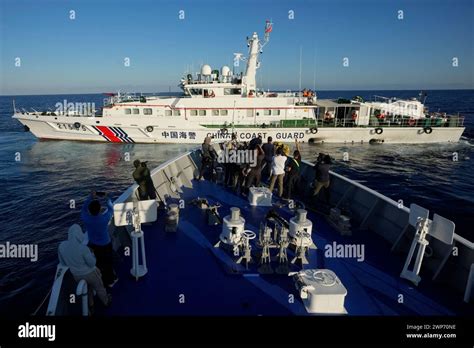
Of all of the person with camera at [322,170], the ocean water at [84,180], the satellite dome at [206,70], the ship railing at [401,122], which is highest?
the satellite dome at [206,70]

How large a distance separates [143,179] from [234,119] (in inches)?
910

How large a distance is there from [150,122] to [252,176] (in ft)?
75.5

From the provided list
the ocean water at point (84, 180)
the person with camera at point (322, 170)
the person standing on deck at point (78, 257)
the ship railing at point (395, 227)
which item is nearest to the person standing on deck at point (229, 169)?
the ship railing at point (395, 227)

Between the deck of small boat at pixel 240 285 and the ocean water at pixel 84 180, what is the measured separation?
5.49 meters

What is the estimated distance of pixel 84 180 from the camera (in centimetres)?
1989

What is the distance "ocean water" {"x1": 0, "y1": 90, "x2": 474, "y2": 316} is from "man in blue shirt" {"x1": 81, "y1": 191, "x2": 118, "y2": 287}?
5.51m

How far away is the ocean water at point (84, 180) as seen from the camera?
9.90 meters

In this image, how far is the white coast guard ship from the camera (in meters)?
29.2

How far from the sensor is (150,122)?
29.3m

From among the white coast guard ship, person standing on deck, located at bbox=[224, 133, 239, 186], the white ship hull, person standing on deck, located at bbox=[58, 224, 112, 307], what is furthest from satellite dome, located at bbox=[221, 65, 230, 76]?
person standing on deck, located at bbox=[58, 224, 112, 307]

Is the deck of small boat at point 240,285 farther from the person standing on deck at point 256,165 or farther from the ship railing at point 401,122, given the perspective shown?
the ship railing at point 401,122

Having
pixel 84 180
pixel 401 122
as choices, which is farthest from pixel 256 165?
pixel 401 122

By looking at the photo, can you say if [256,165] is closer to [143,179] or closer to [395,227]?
[143,179]

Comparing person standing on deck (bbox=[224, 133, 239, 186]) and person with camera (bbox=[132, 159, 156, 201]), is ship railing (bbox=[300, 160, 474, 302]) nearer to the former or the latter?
person standing on deck (bbox=[224, 133, 239, 186])
